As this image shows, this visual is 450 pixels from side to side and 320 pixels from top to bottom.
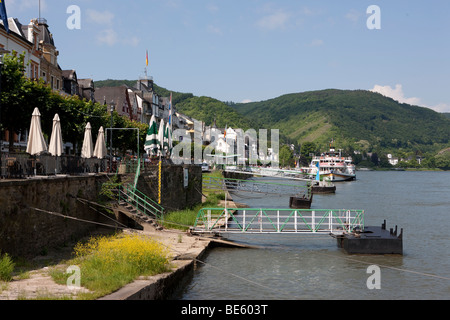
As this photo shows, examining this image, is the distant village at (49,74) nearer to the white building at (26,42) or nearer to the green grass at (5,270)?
the white building at (26,42)

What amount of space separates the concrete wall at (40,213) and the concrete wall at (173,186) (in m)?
7.20

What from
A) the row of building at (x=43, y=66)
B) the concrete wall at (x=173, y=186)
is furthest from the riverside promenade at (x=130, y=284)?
the row of building at (x=43, y=66)

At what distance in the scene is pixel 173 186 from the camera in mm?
37125

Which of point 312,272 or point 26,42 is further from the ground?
point 26,42

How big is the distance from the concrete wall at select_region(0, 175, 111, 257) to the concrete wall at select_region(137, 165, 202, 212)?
7200mm

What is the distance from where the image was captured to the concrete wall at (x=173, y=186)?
105 ft

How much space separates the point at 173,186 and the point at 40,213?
18.5 meters

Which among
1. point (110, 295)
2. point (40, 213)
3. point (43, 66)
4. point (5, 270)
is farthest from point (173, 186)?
point (110, 295)

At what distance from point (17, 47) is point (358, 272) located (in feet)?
108

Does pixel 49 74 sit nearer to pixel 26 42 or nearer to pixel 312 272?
pixel 26 42

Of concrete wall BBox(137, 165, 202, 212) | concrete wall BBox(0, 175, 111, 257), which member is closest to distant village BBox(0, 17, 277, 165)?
concrete wall BBox(137, 165, 202, 212)

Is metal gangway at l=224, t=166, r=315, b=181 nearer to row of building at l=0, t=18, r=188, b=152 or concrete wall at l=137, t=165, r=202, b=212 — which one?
concrete wall at l=137, t=165, r=202, b=212
